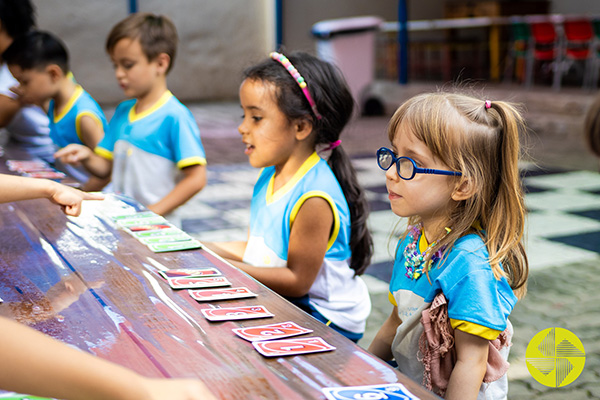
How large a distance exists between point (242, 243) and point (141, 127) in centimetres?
83

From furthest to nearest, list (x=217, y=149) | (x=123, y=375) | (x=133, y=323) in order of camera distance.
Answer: (x=217, y=149)
(x=133, y=323)
(x=123, y=375)

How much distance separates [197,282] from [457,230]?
532 millimetres

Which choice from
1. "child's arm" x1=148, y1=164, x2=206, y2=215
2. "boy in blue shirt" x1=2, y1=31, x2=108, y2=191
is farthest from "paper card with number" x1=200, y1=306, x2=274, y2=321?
→ "boy in blue shirt" x1=2, y1=31, x2=108, y2=191

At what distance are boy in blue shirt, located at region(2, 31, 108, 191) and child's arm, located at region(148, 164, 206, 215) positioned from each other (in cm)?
73

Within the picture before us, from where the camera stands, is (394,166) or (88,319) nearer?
(88,319)

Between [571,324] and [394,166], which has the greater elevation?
[394,166]

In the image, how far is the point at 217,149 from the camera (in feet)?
→ 24.3

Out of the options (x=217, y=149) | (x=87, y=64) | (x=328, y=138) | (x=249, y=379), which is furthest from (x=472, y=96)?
(x=87, y=64)

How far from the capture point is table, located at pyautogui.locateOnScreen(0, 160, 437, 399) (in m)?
0.91

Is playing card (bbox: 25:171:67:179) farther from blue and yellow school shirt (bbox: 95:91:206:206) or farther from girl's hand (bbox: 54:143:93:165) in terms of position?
blue and yellow school shirt (bbox: 95:91:206:206)

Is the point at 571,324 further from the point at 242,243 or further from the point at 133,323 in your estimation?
the point at 133,323

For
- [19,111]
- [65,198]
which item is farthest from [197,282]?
[19,111]

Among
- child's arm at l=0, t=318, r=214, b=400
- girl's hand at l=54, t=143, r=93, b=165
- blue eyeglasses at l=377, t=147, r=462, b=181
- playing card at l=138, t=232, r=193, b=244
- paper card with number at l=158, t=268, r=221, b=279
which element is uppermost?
blue eyeglasses at l=377, t=147, r=462, b=181

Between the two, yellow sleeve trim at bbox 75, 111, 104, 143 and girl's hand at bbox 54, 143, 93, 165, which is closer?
girl's hand at bbox 54, 143, 93, 165
